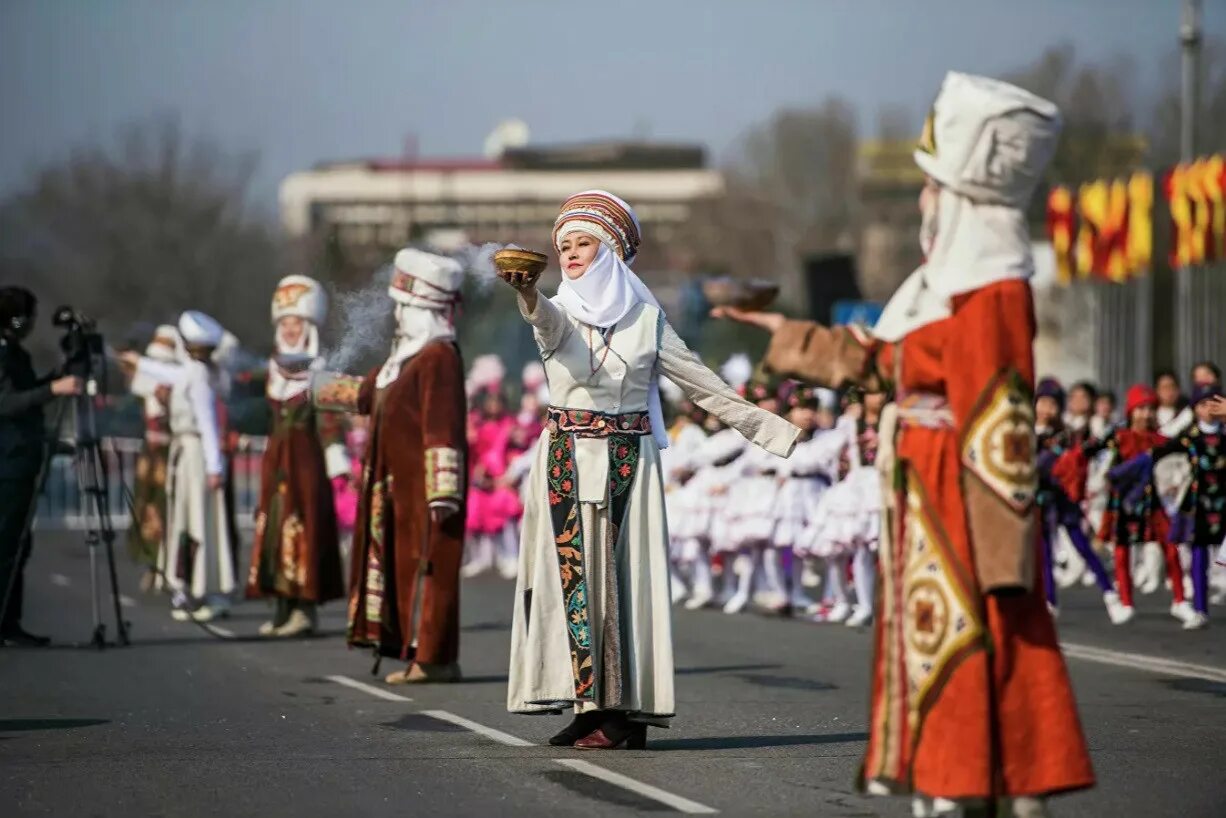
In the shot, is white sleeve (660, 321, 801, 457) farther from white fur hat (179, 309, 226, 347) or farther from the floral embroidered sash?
white fur hat (179, 309, 226, 347)

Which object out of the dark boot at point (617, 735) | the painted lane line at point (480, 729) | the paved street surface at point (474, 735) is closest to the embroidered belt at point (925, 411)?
the paved street surface at point (474, 735)

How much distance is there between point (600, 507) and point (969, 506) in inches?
138

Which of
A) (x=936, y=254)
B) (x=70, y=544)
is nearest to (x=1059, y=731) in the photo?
(x=936, y=254)

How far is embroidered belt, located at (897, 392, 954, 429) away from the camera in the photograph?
743 centimetres

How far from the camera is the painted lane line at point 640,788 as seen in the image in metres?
8.67

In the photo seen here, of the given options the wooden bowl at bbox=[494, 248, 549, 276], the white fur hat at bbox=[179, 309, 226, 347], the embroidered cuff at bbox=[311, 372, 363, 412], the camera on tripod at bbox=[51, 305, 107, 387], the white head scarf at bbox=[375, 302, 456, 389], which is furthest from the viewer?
the white fur hat at bbox=[179, 309, 226, 347]

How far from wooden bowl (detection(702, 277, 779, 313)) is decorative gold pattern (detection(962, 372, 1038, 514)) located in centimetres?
95

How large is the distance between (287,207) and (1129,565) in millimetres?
126203

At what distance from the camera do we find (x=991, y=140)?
729 cm

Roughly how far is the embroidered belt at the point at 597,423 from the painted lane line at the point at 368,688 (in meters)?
2.64

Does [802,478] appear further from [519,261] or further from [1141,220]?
[1141,220]

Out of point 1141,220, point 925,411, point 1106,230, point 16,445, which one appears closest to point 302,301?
point 16,445

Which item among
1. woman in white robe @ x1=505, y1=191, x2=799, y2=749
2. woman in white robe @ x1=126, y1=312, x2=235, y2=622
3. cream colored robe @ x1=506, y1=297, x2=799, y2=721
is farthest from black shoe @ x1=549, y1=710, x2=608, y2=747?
woman in white robe @ x1=126, y1=312, x2=235, y2=622

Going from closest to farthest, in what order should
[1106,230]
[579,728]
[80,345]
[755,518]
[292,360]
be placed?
1. [579,728]
2. [80,345]
3. [292,360]
4. [755,518]
5. [1106,230]
